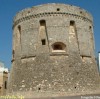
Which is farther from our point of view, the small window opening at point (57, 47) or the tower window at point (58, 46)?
the small window opening at point (57, 47)

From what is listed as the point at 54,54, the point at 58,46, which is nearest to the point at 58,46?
the point at 58,46

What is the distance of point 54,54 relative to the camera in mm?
13773

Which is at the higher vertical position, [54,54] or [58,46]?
[58,46]

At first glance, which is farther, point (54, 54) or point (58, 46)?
point (58, 46)

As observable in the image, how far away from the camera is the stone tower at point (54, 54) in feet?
43.8

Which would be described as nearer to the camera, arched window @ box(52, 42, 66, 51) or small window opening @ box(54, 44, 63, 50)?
arched window @ box(52, 42, 66, 51)

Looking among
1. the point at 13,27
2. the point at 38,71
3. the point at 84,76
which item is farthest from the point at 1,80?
the point at 84,76

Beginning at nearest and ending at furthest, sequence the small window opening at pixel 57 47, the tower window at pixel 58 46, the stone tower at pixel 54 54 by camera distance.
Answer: the stone tower at pixel 54 54
the tower window at pixel 58 46
the small window opening at pixel 57 47

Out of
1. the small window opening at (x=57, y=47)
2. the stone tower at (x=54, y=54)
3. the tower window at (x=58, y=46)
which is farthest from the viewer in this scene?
the small window opening at (x=57, y=47)

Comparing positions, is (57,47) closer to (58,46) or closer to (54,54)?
(58,46)

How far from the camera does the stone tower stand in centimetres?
1335

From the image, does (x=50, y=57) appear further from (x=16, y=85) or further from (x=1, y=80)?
(x=1, y=80)

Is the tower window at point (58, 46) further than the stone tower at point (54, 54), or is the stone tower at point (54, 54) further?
the tower window at point (58, 46)

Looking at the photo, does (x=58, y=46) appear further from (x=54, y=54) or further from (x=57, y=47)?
(x=54, y=54)
